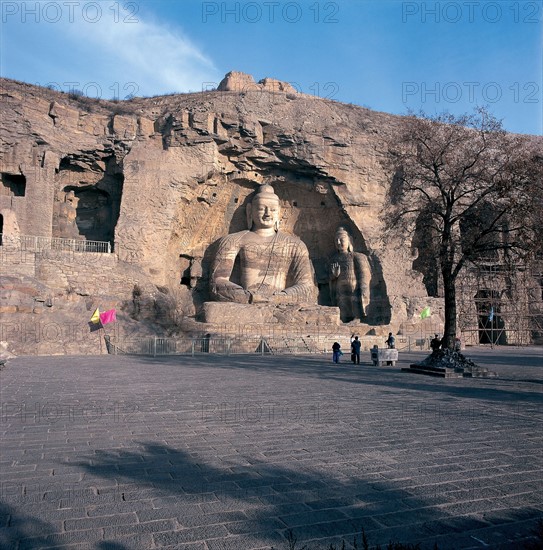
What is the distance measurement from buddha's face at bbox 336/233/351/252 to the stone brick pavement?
48.5ft

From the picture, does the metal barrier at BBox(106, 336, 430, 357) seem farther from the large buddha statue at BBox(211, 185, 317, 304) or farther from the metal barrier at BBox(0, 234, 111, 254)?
the metal barrier at BBox(0, 234, 111, 254)

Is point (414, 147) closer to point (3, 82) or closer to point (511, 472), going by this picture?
point (511, 472)

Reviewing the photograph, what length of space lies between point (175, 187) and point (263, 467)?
17085 millimetres

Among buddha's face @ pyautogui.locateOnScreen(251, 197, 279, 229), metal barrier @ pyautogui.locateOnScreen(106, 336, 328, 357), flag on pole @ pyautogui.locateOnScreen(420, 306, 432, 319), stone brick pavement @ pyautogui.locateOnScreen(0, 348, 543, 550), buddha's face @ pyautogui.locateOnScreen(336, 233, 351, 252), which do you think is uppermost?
buddha's face @ pyautogui.locateOnScreen(251, 197, 279, 229)

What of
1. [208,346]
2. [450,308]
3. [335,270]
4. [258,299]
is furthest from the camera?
[335,270]

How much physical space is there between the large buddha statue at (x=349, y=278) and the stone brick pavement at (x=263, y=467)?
45.6ft

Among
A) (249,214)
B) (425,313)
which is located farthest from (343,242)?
(425,313)

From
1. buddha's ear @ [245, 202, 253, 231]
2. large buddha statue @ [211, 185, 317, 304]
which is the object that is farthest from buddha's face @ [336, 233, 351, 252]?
buddha's ear @ [245, 202, 253, 231]

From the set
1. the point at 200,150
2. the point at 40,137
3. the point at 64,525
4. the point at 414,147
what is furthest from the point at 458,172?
the point at 40,137

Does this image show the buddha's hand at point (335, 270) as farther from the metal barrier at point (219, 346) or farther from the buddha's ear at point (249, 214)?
the metal barrier at point (219, 346)

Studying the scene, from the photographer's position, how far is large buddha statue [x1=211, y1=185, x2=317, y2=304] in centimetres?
2020

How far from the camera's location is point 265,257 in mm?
20797

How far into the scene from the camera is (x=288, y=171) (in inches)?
869

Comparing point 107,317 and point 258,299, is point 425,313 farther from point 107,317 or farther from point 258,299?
point 107,317
